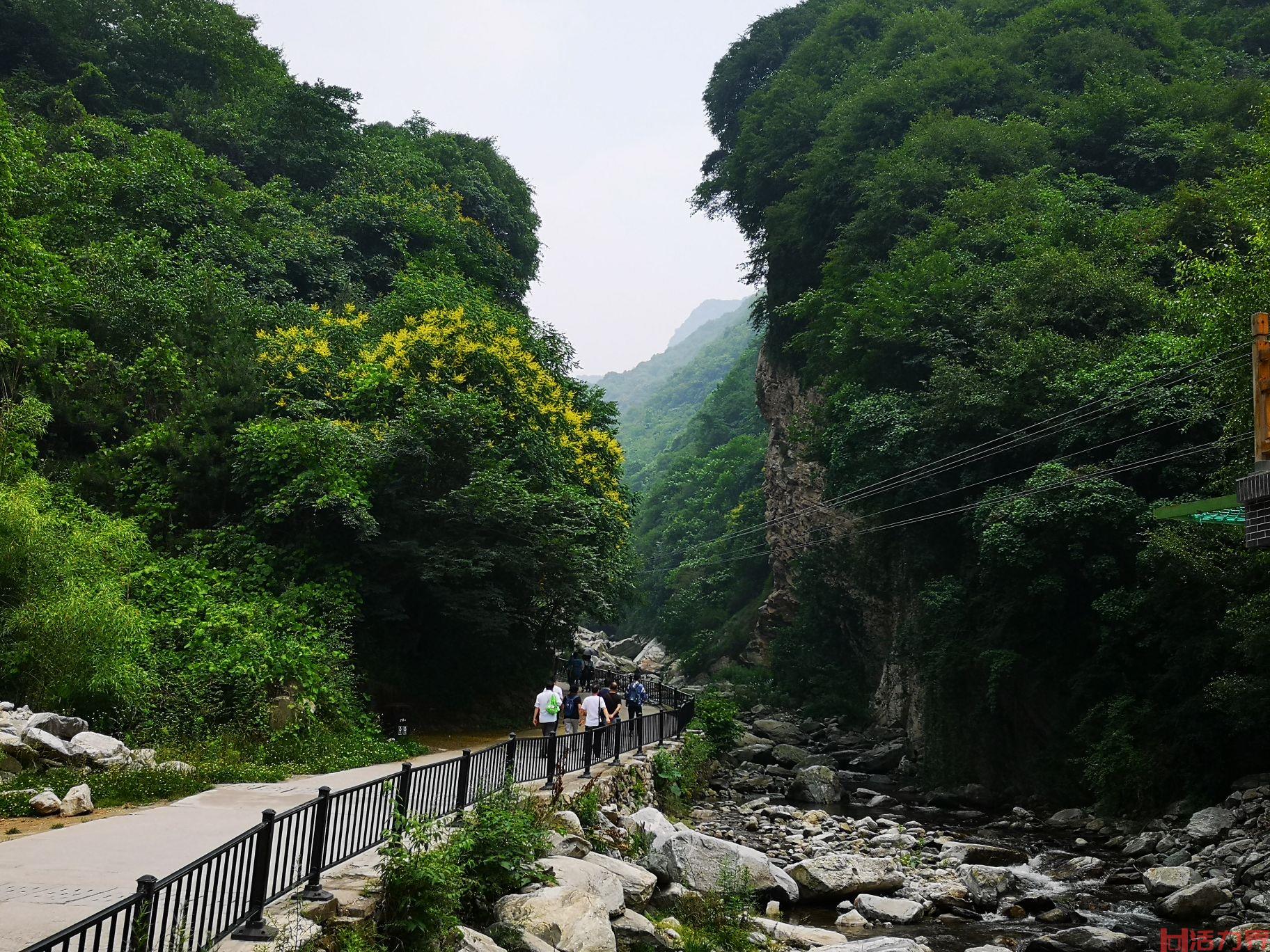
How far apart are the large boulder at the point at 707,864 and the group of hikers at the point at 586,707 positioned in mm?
2533

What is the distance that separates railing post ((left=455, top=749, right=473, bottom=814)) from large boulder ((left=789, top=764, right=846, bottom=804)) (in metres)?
12.7

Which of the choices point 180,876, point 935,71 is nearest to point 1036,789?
point 180,876

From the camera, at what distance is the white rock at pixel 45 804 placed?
32.1 ft

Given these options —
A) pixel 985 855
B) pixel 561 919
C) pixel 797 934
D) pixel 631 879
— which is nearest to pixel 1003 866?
pixel 985 855

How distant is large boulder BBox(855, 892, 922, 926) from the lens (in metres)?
12.8

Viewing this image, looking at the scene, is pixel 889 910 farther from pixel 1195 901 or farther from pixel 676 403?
pixel 676 403

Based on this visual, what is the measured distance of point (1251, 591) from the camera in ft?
49.2

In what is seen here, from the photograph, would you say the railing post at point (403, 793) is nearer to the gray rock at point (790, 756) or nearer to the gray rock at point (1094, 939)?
the gray rock at point (1094, 939)

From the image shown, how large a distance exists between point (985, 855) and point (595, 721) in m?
7.34

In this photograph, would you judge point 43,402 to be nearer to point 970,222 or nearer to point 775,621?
point 970,222

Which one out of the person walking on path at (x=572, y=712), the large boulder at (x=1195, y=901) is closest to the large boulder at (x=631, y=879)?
the large boulder at (x=1195, y=901)

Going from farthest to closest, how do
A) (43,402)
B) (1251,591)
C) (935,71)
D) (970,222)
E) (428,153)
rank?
(428,153)
(935,71)
(970,222)
(43,402)
(1251,591)

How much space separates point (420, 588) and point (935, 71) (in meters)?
30.7

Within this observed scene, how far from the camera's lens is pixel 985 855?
51.2 ft
